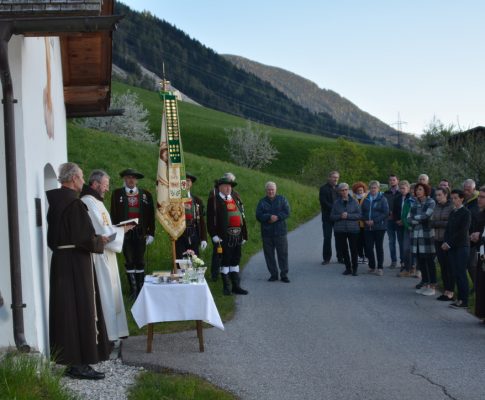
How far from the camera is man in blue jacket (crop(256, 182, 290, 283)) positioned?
14.3m

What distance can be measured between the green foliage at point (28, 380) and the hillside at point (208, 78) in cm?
14086

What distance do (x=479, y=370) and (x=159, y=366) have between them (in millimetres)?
3415

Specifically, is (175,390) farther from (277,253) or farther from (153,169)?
(153,169)

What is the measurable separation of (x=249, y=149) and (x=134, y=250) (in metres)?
58.3

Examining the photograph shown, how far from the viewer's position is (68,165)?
24.5 ft

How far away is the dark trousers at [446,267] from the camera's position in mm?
12016

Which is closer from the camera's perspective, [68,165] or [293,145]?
[68,165]

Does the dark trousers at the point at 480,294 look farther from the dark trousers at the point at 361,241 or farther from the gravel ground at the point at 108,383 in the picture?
the dark trousers at the point at 361,241

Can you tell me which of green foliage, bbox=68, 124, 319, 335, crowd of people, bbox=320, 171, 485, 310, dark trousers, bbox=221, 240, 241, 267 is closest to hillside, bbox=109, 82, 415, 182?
green foliage, bbox=68, 124, 319, 335

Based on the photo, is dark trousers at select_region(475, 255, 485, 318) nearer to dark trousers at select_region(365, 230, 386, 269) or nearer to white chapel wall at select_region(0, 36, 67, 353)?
dark trousers at select_region(365, 230, 386, 269)

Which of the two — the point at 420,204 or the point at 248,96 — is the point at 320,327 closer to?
the point at 420,204

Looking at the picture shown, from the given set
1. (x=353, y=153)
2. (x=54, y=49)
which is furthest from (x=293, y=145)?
(x=54, y=49)

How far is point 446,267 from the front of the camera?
1216 cm

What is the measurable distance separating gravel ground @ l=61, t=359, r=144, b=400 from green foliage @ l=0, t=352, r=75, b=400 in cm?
39
